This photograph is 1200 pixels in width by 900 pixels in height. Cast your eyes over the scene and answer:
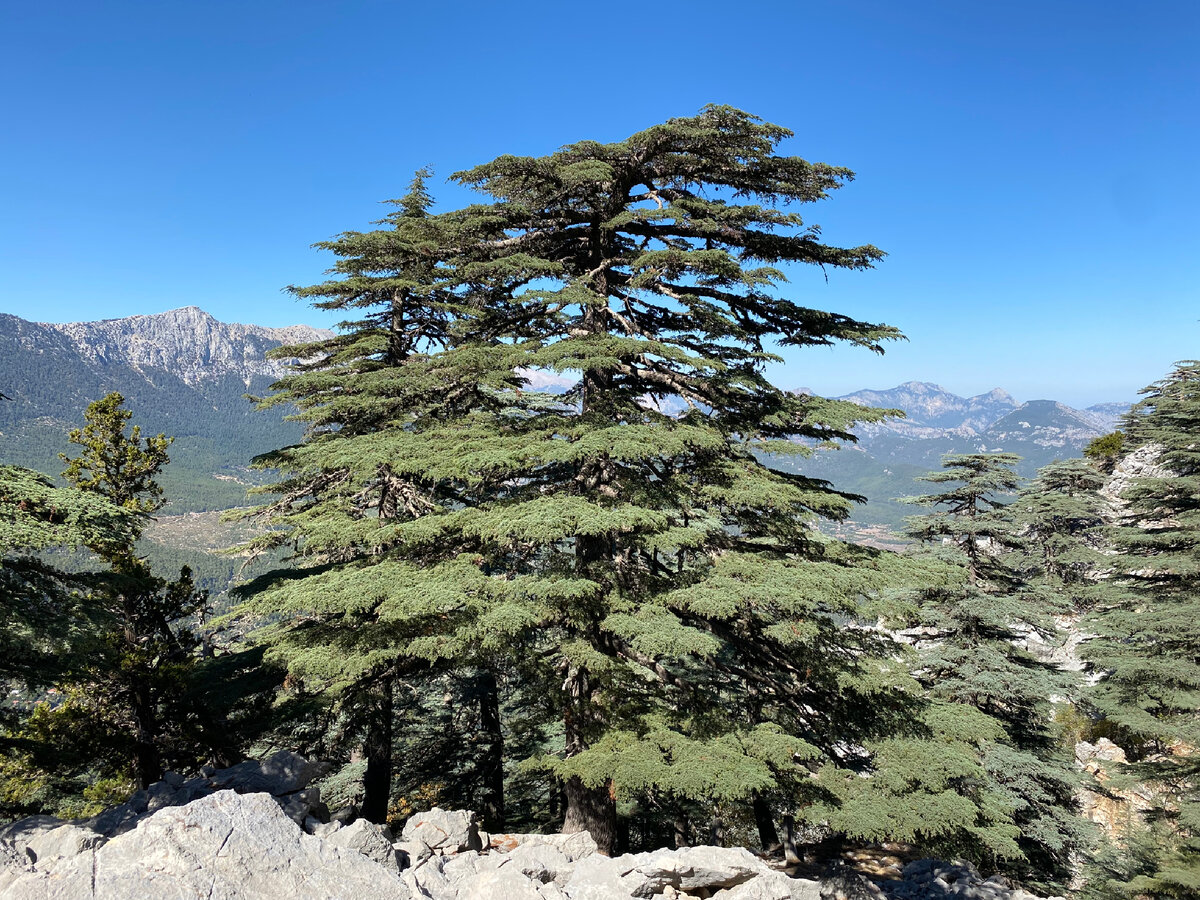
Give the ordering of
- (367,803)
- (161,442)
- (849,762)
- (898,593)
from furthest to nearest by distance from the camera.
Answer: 1. (898,593)
2. (161,442)
3. (367,803)
4. (849,762)

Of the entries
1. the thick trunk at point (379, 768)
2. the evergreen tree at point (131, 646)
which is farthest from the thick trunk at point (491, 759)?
the evergreen tree at point (131, 646)

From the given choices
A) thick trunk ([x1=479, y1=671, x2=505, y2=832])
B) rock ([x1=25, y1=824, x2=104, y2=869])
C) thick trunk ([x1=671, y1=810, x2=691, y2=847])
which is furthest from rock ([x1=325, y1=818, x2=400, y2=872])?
thick trunk ([x1=671, y1=810, x2=691, y2=847])

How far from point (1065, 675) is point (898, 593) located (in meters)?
5.11

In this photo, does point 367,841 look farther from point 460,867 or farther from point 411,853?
point 460,867

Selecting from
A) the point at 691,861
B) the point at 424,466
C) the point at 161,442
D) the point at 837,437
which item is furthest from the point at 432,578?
the point at 161,442

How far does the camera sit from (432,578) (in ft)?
26.5

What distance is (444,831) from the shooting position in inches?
327

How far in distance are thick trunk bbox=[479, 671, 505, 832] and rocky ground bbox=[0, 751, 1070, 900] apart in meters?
4.71

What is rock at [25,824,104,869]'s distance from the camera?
584 cm

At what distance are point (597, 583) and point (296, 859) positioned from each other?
4.46 meters

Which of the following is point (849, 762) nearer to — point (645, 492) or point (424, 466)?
point (645, 492)

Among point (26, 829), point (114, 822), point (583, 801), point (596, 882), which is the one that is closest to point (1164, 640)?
point (583, 801)

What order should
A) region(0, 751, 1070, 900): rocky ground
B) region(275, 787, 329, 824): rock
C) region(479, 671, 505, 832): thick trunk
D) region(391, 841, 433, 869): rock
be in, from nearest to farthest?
region(0, 751, 1070, 900): rocky ground, region(391, 841, 433, 869): rock, region(275, 787, 329, 824): rock, region(479, 671, 505, 832): thick trunk

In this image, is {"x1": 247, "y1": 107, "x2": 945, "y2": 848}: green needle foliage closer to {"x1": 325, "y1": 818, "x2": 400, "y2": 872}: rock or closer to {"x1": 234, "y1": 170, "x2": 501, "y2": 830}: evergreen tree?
{"x1": 234, "y1": 170, "x2": 501, "y2": 830}: evergreen tree
